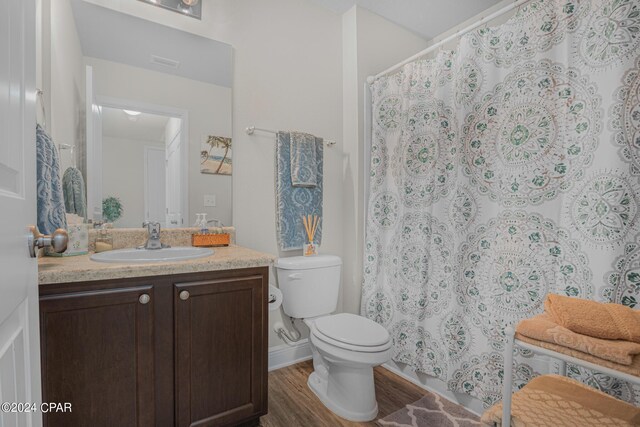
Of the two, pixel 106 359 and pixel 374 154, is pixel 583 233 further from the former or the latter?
pixel 106 359

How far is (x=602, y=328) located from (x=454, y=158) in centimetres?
102

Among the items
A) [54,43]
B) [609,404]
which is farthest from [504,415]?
[54,43]

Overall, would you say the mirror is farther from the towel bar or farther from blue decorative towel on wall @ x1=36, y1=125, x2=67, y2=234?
the towel bar

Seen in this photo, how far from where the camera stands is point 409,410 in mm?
1646

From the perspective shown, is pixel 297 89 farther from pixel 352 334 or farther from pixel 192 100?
pixel 352 334

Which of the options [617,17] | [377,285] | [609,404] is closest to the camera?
[609,404]

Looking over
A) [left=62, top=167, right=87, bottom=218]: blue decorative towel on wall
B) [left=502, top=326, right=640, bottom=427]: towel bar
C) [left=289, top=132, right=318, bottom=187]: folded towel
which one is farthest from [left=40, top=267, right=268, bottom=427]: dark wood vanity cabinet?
[left=502, top=326, right=640, bottom=427]: towel bar

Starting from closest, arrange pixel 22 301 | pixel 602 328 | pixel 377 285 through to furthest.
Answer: pixel 22 301
pixel 602 328
pixel 377 285

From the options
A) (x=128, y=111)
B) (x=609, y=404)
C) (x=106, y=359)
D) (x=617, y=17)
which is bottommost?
(x=609, y=404)

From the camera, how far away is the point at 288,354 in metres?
2.11

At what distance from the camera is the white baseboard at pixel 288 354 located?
2049 mm

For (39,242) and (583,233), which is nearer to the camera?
(39,242)

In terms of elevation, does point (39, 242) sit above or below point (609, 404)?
above

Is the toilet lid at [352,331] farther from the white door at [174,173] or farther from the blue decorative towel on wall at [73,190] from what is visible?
the blue decorative towel on wall at [73,190]
